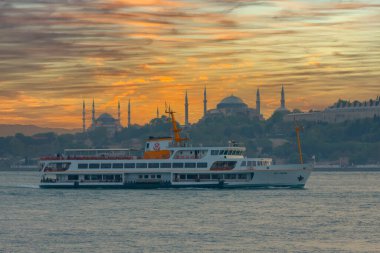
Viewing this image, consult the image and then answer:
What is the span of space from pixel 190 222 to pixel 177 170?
33.1 meters

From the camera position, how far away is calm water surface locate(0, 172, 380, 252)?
56719 mm

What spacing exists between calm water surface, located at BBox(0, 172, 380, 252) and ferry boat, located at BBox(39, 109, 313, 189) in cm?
153

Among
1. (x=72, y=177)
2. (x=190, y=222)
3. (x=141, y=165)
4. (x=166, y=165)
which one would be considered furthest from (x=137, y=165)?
(x=190, y=222)

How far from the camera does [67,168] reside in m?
107

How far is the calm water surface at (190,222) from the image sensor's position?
56.7 metres

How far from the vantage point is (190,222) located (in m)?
70.2

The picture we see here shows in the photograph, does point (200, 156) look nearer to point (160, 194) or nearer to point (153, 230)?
point (160, 194)

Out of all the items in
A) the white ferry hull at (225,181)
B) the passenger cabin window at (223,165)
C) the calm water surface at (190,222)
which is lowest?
the calm water surface at (190,222)

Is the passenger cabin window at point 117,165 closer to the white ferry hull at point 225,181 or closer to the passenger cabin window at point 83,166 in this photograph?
the white ferry hull at point 225,181

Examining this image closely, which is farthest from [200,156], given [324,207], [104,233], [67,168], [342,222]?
[104,233]

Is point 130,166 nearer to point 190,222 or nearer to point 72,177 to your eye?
point 72,177

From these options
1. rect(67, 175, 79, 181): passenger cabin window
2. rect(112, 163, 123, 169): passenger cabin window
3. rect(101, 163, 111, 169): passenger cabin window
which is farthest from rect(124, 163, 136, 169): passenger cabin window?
rect(67, 175, 79, 181): passenger cabin window

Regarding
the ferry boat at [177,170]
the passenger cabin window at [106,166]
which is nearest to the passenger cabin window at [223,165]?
the ferry boat at [177,170]

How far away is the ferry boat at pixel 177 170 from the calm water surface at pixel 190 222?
1531 mm
